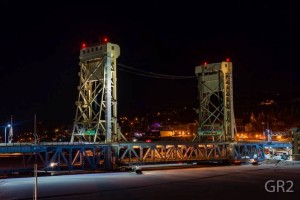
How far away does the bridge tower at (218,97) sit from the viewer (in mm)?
65750

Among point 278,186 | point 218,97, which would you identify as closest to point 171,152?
point 218,97

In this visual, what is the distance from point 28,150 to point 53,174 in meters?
3.65

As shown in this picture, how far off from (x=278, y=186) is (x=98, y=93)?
23550 mm

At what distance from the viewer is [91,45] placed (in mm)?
53188

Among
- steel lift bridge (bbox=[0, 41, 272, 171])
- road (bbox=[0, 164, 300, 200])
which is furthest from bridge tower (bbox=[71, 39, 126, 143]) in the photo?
road (bbox=[0, 164, 300, 200])

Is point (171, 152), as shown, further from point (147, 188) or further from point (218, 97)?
point (147, 188)

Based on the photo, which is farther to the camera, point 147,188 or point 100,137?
point 100,137

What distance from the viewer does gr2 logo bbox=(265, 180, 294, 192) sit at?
112ft

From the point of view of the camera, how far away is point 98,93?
52.7 m

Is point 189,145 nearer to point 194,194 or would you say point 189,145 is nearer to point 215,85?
point 215,85

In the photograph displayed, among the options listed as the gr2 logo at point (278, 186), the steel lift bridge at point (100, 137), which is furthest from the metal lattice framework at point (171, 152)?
the gr2 logo at point (278, 186)

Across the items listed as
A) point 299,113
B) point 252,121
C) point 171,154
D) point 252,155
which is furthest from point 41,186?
point 299,113

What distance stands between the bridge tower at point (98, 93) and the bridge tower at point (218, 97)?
60.1ft

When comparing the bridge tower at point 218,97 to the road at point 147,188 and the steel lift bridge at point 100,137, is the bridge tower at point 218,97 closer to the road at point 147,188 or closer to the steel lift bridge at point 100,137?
the steel lift bridge at point 100,137
